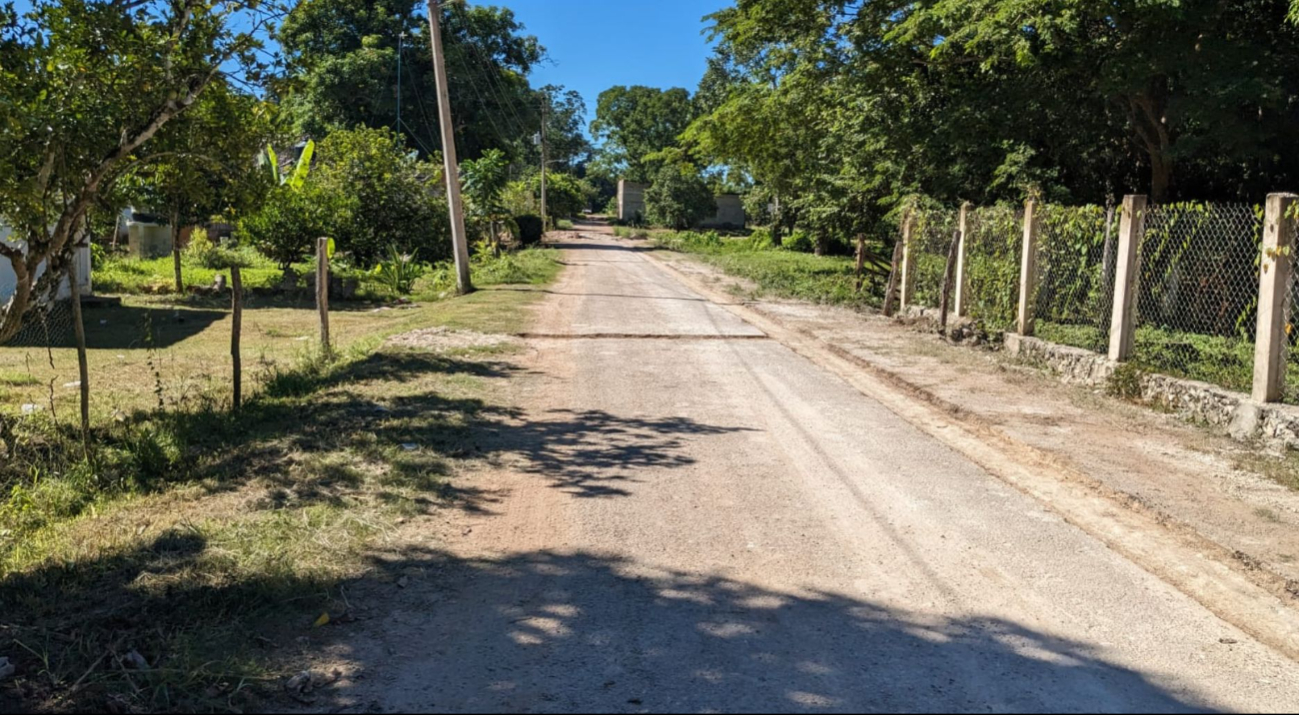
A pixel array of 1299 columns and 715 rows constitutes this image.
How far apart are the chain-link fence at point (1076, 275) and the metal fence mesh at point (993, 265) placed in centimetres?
51

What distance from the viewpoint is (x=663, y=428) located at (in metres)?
7.80

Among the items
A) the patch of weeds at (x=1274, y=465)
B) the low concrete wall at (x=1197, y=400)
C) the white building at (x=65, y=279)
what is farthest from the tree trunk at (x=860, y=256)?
the white building at (x=65, y=279)

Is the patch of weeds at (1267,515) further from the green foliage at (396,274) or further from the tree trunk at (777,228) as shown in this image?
the tree trunk at (777,228)

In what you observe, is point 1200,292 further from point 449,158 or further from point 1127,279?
point 449,158

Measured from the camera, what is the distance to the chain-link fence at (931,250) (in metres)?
14.8

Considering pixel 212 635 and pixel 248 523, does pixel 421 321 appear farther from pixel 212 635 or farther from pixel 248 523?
pixel 212 635

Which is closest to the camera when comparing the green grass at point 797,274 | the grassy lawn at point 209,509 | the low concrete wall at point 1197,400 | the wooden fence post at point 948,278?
the grassy lawn at point 209,509

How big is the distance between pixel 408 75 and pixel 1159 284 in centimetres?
3813

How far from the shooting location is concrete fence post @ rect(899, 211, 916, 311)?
642 inches

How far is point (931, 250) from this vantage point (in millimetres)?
15438

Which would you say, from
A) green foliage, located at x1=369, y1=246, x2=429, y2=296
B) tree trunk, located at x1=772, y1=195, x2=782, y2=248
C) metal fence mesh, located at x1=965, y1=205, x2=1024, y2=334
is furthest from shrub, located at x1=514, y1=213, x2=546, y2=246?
metal fence mesh, located at x1=965, y1=205, x2=1024, y2=334

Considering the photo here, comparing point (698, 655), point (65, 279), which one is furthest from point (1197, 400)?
point (65, 279)

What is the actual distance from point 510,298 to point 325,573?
588 inches

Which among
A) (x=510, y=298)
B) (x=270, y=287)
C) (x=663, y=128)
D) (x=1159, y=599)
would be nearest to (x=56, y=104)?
(x=1159, y=599)
